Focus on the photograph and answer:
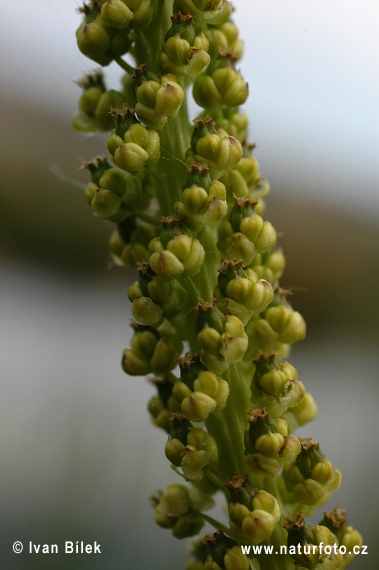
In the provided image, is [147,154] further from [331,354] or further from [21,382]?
[331,354]

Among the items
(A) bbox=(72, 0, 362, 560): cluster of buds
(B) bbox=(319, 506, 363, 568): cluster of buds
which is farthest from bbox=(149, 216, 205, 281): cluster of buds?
(B) bbox=(319, 506, 363, 568): cluster of buds

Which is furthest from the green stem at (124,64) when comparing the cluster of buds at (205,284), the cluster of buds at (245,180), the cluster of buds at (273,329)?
the cluster of buds at (273,329)

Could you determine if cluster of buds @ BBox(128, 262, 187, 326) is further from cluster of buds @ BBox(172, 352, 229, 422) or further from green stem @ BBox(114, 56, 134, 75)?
green stem @ BBox(114, 56, 134, 75)

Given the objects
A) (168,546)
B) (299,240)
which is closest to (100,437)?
(168,546)

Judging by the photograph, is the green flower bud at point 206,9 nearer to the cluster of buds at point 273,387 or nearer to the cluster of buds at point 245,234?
the cluster of buds at point 245,234

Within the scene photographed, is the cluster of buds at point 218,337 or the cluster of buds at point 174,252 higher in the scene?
the cluster of buds at point 174,252
